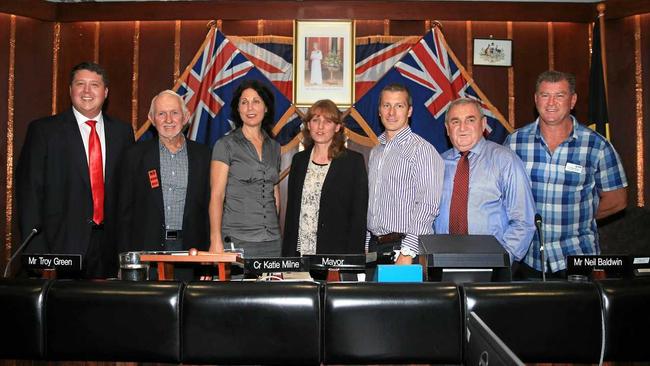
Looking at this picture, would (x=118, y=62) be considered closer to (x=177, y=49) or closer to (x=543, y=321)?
(x=177, y=49)

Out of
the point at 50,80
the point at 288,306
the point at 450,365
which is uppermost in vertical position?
the point at 50,80

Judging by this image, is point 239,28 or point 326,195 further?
point 239,28

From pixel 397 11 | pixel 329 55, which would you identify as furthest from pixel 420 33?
pixel 329 55

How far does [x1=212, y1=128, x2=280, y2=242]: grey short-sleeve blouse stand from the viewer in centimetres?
342

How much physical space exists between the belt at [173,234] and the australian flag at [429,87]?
2.09 m

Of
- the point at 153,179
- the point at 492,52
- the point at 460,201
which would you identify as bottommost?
the point at 460,201

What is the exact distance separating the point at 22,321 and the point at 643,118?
4415mm

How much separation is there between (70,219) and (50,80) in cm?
224

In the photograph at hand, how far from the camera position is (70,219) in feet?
10.9

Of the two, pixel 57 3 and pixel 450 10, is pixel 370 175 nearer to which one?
pixel 450 10

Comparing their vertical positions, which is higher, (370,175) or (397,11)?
(397,11)

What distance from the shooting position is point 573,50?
5.13 m

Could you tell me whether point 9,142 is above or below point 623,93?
below

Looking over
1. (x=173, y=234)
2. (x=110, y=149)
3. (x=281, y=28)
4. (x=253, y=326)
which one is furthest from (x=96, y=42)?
(x=253, y=326)
